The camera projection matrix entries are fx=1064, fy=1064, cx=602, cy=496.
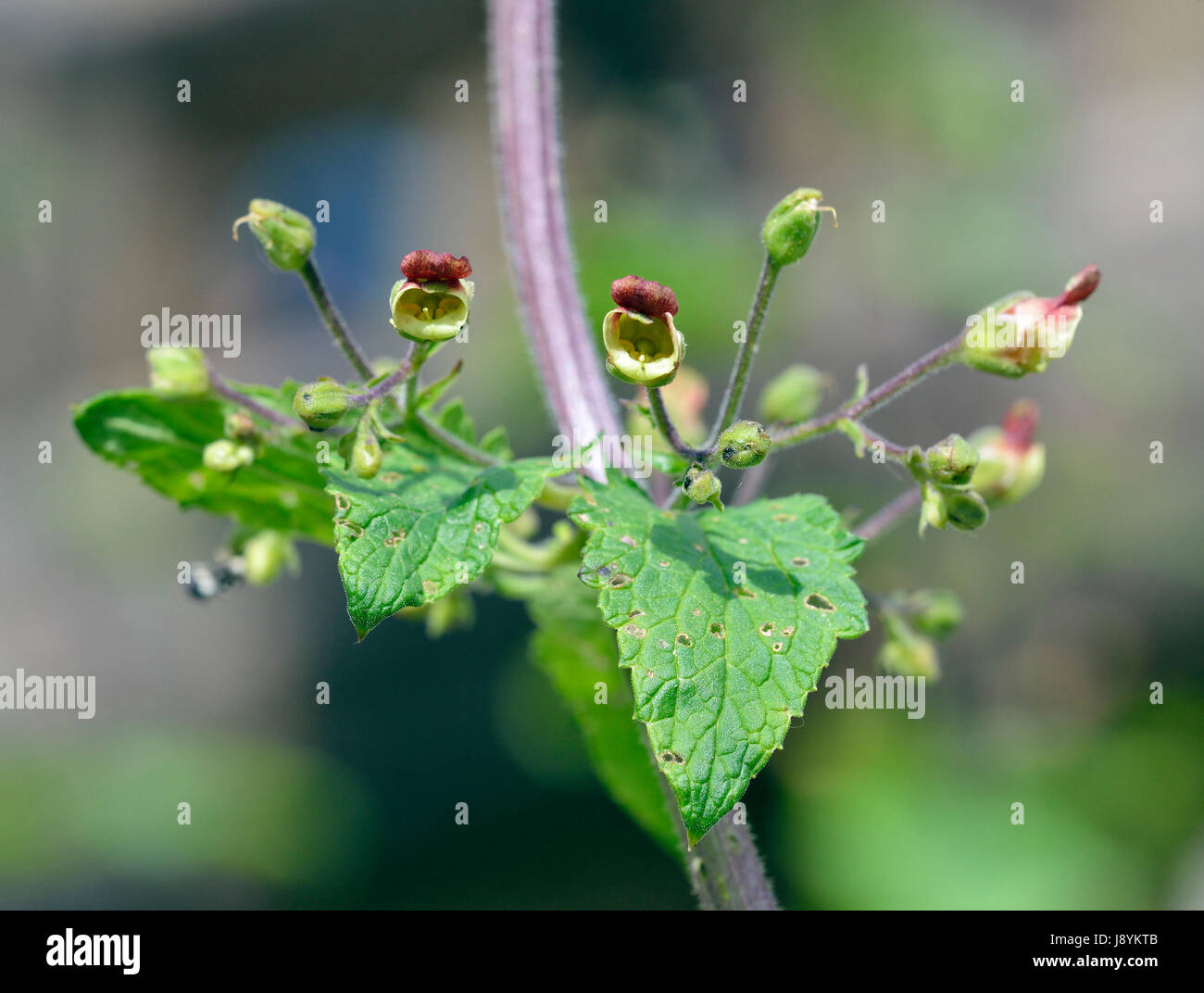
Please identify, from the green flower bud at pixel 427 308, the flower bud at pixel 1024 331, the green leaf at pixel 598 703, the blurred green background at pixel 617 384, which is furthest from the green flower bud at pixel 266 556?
the blurred green background at pixel 617 384

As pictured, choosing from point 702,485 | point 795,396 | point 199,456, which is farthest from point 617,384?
point 702,485

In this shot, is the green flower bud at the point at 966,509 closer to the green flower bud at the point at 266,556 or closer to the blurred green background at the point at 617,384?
the green flower bud at the point at 266,556

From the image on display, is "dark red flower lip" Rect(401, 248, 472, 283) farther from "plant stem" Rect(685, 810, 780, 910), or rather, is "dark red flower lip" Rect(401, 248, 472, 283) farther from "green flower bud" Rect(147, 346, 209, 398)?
"plant stem" Rect(685, 810, 780, 910)

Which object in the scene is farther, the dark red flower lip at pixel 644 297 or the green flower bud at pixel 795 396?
the green flower bud at pixel 795 396

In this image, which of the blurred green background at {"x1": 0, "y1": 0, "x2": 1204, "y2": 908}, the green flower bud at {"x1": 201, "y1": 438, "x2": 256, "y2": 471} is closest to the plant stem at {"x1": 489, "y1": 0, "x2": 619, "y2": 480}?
the green flower bud at {"x1": 201, "y1": 438, "x2": 256, "y2": 471}

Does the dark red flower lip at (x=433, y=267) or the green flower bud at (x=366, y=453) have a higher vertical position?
the dark red flower lip at (x=433, y=267)

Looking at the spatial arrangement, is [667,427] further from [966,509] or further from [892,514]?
[892,514]
